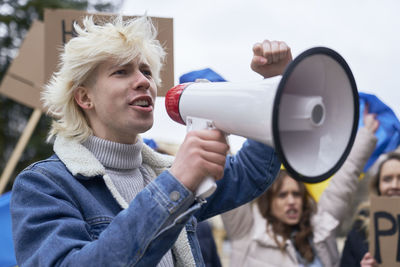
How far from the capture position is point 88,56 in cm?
159

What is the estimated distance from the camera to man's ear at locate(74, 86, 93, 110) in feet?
5.49

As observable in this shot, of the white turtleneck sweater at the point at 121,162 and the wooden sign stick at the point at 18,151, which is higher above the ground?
the white turtleneck sweater at the point at 121,162

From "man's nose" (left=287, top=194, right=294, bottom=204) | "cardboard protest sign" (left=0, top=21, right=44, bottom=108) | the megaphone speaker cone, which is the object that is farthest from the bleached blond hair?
"cardboard protest sign" (left=0, top=21, right=44, bottom=108)

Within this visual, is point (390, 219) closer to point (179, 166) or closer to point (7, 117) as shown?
point (179, 166)

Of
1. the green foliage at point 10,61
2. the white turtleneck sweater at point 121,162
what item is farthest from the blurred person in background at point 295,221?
the green foliage at point 10,61

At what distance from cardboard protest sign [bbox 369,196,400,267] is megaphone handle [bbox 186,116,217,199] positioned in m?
1.81

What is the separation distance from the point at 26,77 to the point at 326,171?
133 inches

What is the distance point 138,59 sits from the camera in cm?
164

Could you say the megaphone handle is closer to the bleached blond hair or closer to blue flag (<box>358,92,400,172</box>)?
the bleached blond hair

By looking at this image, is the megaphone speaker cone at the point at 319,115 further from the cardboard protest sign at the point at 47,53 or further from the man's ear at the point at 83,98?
the cardboard protest sign at the point at 47,53

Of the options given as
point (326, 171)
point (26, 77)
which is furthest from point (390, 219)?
point (26, 77)

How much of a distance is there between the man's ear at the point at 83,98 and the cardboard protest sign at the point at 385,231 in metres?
1.89

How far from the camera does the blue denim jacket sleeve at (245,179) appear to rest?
5.55 feet

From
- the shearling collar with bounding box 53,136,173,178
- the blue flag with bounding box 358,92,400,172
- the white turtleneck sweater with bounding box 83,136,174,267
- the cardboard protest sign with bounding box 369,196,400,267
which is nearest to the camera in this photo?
the shearling collar with bounding box 53,136,173,178
